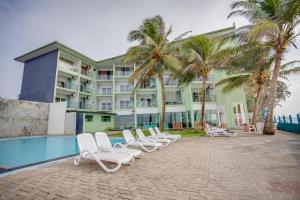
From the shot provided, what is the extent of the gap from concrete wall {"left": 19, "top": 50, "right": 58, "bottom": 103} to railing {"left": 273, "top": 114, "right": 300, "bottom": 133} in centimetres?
2696

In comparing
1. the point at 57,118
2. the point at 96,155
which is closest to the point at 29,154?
the point at 96,155

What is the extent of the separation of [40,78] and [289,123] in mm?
31431

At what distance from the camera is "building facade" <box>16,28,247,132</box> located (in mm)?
22297

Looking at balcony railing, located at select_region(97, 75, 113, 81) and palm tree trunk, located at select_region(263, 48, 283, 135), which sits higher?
balcony railing, located at select_region(97, 75, 113, 81)

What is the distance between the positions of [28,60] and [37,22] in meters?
16.1

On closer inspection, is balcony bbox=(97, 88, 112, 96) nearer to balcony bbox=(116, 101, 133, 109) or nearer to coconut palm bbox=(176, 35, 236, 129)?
balcony bbox=(116, 101, 133, 109)

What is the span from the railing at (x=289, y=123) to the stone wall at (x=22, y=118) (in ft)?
87.5

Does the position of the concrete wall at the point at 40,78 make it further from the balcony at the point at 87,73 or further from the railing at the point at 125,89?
the railing at the point at 125,89

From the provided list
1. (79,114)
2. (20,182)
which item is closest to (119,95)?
(79,114)

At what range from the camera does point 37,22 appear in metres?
A: 14.1

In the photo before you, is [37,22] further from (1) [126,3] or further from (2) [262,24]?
(2) [262,24]

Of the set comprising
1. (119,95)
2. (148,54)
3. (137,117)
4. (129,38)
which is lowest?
(137,117)

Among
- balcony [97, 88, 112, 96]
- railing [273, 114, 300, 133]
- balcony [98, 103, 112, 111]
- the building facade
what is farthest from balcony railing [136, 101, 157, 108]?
railing [273, 114, 300, 133]

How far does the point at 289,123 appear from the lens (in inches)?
598
